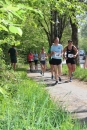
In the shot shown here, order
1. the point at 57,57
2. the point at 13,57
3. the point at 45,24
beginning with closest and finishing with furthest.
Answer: the point at 57,57 < the point at 13,57 < the point at 45,24

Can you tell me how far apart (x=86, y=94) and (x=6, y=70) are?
2418 millimetres

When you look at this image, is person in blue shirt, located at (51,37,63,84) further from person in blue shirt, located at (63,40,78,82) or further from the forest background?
the forest background

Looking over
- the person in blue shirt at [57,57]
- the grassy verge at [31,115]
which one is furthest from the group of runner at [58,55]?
the grassy verge at [31,115]

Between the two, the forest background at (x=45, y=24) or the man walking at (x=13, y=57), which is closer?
the forest background at (x=45, y=24)

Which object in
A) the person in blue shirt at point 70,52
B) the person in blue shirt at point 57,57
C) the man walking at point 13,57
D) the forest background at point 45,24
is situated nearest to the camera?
the forest background at point 45,24

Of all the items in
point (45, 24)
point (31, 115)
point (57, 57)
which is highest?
point (31, 115)

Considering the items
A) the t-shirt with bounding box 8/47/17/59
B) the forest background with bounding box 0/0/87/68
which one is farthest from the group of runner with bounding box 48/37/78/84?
the t-shirt with bounding box 8/47/17/59

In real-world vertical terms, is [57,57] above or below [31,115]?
below

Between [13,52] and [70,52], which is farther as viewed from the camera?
[13,52]

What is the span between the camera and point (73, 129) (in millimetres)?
3965

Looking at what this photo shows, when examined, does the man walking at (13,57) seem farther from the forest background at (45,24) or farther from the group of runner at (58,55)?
the group of runner at (58,55)

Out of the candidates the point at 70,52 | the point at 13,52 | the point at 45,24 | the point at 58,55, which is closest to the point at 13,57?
the point at 13,52

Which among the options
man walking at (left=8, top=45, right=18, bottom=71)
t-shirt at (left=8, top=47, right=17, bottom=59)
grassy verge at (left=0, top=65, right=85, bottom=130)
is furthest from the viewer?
t-shirt at (left=8, top=47, right=17, bottom=59)

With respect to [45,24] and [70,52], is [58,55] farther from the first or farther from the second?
[45,24]
